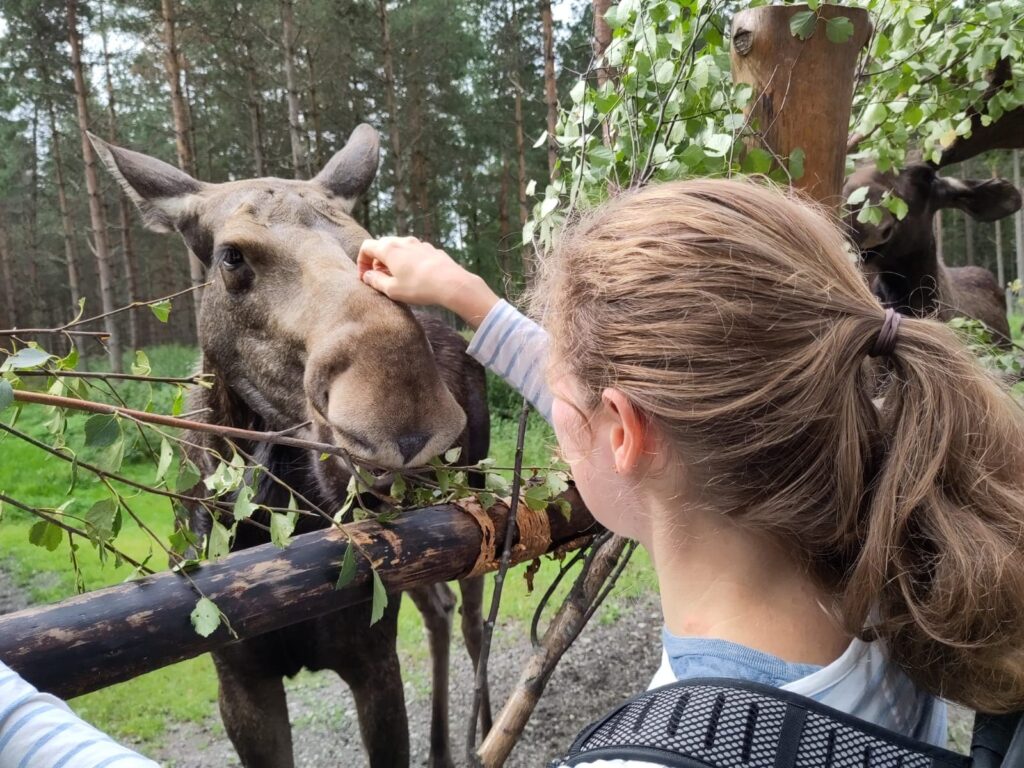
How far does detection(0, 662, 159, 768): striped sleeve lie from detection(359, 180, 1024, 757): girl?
79cm

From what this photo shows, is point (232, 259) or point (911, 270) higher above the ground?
point (232, 259)

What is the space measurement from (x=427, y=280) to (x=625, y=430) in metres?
0.96

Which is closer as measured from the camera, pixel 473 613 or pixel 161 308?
pixel 161 308

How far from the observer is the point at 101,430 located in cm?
149

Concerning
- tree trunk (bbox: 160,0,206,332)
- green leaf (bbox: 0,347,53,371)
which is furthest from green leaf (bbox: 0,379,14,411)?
tree trunk (bbox: 160,0,206,332)

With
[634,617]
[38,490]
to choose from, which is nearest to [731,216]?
[634,617]

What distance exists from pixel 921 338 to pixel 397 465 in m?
1.27

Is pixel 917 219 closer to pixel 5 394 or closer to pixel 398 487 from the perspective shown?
pixel 398 487

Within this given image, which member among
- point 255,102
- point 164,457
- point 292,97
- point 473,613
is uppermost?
point 255,102

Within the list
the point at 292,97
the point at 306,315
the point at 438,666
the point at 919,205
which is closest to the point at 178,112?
the point at 292,97

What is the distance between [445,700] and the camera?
15.2 ft

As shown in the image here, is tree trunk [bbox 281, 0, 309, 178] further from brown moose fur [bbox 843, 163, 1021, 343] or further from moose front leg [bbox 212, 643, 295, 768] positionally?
moose front leg [bbox 212, 643, 295, 768]

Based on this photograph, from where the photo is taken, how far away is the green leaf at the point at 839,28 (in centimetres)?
208

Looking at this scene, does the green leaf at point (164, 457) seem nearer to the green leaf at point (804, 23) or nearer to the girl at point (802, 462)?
the girl at point (802, 462)
